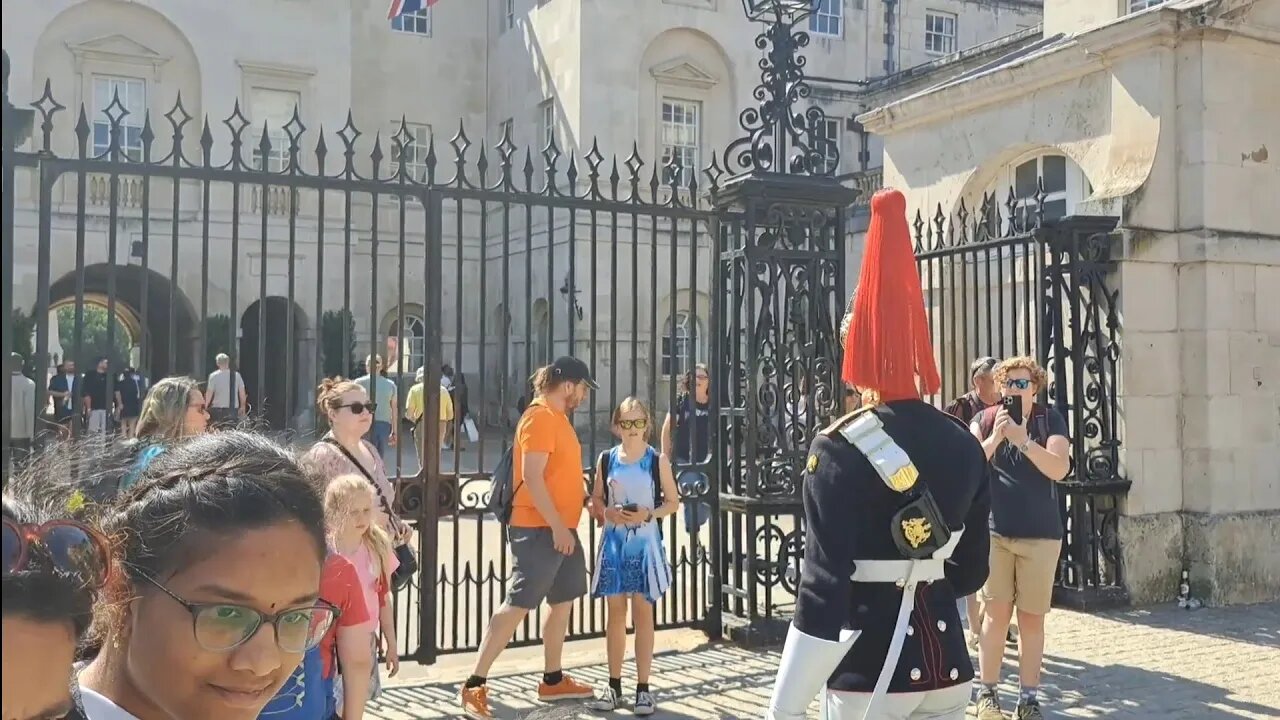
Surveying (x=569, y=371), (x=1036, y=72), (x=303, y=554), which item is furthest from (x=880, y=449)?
(x=1036, y=72)

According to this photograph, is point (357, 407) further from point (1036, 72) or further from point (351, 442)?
point (1036, 72)

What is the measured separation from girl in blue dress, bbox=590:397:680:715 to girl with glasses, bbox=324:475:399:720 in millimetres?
1524

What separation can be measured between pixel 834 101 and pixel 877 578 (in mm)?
26037

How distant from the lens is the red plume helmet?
3.43 m

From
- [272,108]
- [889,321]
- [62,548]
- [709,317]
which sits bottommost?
[62,548]

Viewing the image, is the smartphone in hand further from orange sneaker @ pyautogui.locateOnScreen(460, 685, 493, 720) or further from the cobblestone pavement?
orange sneaker @ pyautogui.locateOnScreen(460, 685, 493, 720)

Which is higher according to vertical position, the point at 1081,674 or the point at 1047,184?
the point at 1047,184

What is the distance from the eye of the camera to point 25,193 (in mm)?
17234

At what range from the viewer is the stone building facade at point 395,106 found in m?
19.4

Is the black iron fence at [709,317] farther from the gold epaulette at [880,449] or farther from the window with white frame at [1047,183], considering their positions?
the gold epaulette at [880,449]

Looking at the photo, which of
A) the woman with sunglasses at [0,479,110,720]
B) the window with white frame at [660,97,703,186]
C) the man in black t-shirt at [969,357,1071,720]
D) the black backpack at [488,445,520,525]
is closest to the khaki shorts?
the man in black t-shirt at [969,357,1071,720]

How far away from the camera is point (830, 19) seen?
28.3m

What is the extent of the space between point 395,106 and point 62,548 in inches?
1020

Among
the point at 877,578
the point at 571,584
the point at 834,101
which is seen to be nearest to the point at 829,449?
the point at 877,578
